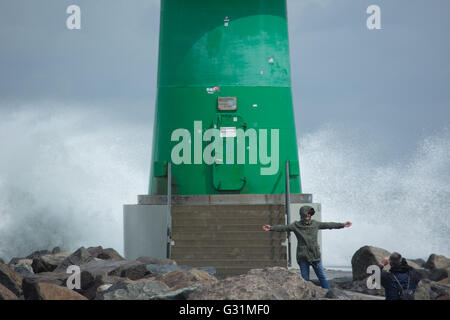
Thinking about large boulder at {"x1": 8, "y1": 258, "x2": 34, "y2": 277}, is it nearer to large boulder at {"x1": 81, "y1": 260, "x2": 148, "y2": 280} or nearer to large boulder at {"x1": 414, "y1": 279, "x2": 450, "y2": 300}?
large boulder at {"x1": 81, "y1": 260, "x2": 148, "y2": 280}

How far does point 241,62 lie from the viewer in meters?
20.2

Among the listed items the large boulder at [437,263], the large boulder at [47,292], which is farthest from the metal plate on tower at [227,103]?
the large boulder at [47,292]

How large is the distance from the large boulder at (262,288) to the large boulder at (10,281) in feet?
10.2

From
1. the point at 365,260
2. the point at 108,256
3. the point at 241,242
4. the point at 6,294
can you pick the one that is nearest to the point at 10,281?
the point at 6,294

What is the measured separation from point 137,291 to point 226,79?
349 inches

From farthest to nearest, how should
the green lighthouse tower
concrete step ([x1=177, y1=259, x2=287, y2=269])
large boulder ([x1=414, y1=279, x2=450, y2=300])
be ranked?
the green lighthouse tower → concrete step ([x1=177, y1=259, x2=287, y2=269]) → large boulder ([x1=414, y1=279, x2=450, y2=300])

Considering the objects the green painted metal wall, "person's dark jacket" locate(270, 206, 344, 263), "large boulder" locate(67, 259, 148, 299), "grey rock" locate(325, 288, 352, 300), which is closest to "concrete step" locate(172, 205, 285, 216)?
the green painted metal wall

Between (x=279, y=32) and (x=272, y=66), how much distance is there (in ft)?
2.78

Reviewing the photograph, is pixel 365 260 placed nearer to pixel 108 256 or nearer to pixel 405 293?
pixel 405 293

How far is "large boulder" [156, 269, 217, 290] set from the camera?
1324cm

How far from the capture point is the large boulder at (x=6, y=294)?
40.0ft

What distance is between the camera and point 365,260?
16.5m

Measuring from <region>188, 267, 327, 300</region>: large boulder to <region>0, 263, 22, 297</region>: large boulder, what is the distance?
3.10 meters
